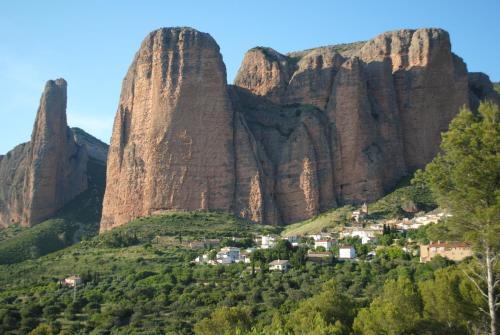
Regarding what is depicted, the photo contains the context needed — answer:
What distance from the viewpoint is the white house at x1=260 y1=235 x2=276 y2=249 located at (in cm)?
6556

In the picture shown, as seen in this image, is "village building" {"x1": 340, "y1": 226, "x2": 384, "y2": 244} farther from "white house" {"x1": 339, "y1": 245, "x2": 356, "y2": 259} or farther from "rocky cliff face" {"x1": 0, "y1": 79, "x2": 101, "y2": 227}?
"rocky cliff face" {"x1": 0, "y1": 79, "x2": 101, "y2": 227}

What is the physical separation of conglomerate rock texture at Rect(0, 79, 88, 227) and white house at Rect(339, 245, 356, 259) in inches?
2060

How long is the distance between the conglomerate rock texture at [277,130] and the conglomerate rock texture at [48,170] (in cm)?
1273

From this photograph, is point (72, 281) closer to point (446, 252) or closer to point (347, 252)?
point (347, 252)

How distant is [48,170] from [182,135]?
25743 mm

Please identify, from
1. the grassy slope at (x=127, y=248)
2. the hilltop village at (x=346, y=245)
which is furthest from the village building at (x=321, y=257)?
the grassy slope at (x=127, y=248)

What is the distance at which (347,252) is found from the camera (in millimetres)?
59562

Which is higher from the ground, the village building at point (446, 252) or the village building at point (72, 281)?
the village building at point (446, 252)

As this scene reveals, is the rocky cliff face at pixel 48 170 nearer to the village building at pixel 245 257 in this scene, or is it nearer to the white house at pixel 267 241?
the white house at pixel 267 241

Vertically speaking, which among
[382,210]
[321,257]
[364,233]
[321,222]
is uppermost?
[382,210]

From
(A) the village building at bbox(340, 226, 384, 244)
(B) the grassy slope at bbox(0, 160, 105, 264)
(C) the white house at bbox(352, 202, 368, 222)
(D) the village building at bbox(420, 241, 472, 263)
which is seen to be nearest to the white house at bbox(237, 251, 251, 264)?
(A) the village building at bbox(340, 226, 384, 244)

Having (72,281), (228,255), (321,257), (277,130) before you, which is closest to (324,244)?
(321,257)

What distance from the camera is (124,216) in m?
86.5

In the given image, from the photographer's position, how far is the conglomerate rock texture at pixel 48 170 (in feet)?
322
